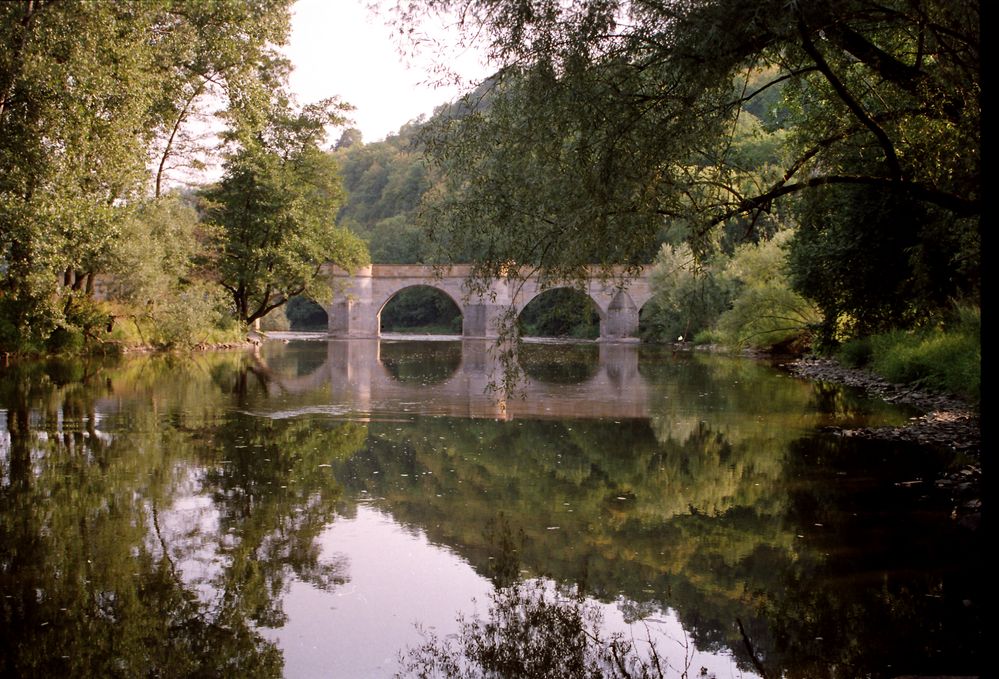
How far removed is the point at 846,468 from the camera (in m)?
8.88

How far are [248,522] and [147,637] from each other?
2177mm

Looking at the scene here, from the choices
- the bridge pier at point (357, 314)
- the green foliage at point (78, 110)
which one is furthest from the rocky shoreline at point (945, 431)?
the bridge pier at point (357, 314)

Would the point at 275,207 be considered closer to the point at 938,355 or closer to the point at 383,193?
the point at 938,355

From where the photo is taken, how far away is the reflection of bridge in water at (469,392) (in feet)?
45.0

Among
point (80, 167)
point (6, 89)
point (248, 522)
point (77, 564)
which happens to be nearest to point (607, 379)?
point (80, 167)

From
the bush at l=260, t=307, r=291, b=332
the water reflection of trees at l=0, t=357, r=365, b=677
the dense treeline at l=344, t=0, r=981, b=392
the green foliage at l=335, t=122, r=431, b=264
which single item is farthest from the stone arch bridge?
the dense treeline at l=344, t=0, r=981, b=392

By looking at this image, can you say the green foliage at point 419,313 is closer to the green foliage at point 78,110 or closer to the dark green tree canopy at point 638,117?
the green foliage at point 78,110

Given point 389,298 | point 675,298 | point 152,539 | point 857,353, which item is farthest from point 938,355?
point 389,298

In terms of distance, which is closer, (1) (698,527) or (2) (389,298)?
(1) (698,527)

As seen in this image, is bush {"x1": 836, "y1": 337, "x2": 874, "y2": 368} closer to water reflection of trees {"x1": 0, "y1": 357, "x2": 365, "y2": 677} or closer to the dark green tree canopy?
the dark green tree canopy

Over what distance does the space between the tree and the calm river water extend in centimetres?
2016

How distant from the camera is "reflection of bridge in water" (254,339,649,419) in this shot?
1370cm

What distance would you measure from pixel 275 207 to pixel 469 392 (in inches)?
690

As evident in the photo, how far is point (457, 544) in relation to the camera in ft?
19.9
